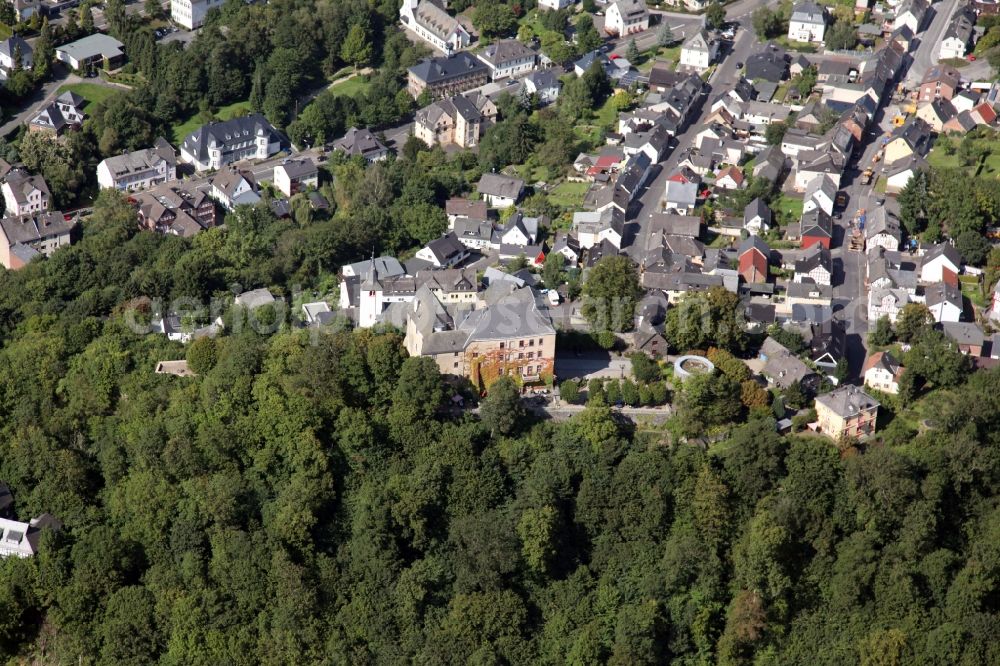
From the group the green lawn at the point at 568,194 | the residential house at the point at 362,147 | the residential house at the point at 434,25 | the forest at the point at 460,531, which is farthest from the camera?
the residential house at the point at 434,25

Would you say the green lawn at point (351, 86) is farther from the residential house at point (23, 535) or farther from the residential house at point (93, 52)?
the residential house at point (23, 535)

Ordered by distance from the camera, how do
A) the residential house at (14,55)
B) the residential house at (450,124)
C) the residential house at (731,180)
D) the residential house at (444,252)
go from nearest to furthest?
the residential house at (444,252)
the residential house at (731,180)
the residential house at (450,124)
the residential house at (14,55)

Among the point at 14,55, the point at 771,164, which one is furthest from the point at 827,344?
the point at 14,55

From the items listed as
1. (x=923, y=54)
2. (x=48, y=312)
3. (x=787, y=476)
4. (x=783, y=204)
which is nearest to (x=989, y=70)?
(x=923, y=54)

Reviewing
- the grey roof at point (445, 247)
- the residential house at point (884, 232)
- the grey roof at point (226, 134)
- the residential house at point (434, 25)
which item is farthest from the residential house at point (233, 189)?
the residential house at point (884, 232)

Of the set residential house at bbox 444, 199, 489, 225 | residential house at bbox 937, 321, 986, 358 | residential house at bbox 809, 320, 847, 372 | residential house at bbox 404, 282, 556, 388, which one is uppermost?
residential house at bbox 404, 282, 556, 388

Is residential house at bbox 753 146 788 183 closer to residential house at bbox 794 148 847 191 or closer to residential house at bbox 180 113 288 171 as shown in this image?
residential house at bbox 794 148 847 191

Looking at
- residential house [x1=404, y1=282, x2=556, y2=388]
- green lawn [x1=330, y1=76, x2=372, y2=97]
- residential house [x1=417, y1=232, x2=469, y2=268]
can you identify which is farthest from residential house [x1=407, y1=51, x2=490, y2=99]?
residential house [x1=404, y1=282, x2=556, y2=388]

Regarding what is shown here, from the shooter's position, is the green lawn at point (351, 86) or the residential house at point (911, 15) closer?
the green lawn at point (351, 86)
